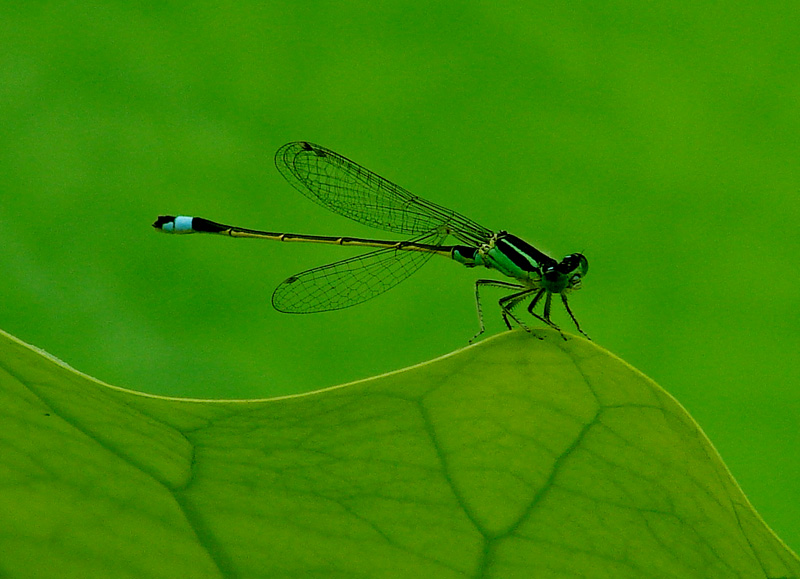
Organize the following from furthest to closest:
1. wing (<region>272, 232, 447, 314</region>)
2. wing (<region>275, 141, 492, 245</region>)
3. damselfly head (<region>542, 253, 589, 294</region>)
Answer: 1. wing (<region>275, 141, 492, 245</region>)
2. wing (<region>272, 232, 447, 314</region>)
3. damselfly head (<region>542, 253, 589, 294</region>)

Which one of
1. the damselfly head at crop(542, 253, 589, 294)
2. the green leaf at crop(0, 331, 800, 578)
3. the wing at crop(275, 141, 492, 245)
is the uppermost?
the wing at crop(275, 141, 492, 245)

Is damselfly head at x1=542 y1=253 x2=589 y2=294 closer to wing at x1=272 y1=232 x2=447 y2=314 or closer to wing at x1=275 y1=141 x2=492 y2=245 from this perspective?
wing at x1=272 y1=232 x2=447 y2=314

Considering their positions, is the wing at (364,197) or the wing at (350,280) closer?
the wing at (350,280)

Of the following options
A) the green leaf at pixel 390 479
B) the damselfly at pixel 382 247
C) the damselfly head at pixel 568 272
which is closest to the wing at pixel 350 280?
the damselfly at pixel 382 247

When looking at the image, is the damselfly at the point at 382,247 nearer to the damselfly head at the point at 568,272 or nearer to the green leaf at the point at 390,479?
the damselfly head at the point at 568,272

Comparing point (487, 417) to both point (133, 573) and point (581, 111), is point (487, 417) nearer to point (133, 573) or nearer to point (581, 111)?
point (133, 573)

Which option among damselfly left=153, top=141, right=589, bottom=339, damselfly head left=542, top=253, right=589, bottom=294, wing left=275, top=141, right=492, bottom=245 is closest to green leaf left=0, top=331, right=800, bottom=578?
damselfly left=153, top=141, right=589, bottom=339
